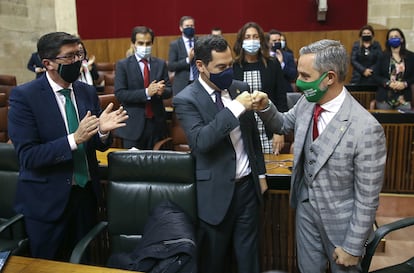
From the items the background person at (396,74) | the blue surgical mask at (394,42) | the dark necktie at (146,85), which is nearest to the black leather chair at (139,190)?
the dark necktie at (146,85)

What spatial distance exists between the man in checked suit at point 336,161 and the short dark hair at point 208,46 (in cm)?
41

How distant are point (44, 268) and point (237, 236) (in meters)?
0.93

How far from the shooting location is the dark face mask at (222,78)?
6.36 ft

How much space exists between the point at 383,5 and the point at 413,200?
203 inches

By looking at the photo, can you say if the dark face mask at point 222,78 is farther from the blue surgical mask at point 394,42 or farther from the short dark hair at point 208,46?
the blue surgical mask at point 394,42

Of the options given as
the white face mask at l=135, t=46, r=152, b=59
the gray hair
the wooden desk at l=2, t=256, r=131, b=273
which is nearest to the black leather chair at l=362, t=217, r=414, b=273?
the gray hair

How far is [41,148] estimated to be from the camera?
1910 millimetres

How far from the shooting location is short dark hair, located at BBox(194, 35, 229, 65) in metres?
1.92

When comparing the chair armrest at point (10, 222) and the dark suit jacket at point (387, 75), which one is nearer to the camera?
the chair armrest at point (10, 222)

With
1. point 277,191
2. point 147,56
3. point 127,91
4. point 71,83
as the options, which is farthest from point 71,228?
point 147,56

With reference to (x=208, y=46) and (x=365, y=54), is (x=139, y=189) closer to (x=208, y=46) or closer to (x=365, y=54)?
(x=208, y=46)

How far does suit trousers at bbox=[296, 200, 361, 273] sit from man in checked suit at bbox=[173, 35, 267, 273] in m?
0.33

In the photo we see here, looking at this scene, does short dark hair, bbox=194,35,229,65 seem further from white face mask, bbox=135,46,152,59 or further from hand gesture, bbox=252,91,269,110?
white face mask, bbox=135,46,152,59

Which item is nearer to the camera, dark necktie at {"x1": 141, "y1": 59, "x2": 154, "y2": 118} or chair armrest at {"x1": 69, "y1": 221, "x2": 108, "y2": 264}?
chair armrest at {"x1": 69, "y1": 221, "x2": 108, "y2": 264}
